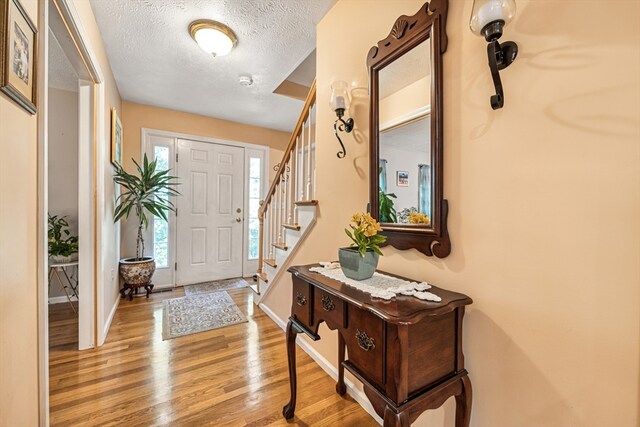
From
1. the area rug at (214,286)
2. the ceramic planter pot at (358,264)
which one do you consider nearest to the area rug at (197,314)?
the area rug at (214,286)

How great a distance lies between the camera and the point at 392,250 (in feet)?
4.42

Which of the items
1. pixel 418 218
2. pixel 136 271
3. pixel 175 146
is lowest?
pixel 136 271

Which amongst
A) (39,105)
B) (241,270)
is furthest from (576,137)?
(241,270)

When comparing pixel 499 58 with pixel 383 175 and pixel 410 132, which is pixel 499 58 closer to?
pixel 410 132

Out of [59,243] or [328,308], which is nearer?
[328,308]

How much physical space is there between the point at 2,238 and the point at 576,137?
5.61 ft

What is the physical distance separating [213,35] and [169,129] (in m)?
2.13

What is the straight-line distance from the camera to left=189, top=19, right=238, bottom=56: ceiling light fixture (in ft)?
6.31

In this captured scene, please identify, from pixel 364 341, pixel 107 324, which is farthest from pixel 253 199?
pixel 364 341

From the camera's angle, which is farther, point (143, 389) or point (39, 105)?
point (143, 389)

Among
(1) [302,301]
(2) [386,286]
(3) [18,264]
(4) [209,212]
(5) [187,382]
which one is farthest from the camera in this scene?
(4) [209,212]

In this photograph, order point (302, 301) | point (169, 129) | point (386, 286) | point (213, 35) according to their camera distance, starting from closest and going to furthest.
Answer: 1. point (386, 286)
2. point (302, 301)
3. point (213, 35)
4. point (169, 129)

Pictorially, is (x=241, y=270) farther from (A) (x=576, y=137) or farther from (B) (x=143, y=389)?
(A) (x=576, y=137)

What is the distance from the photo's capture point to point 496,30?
2.67 feet
